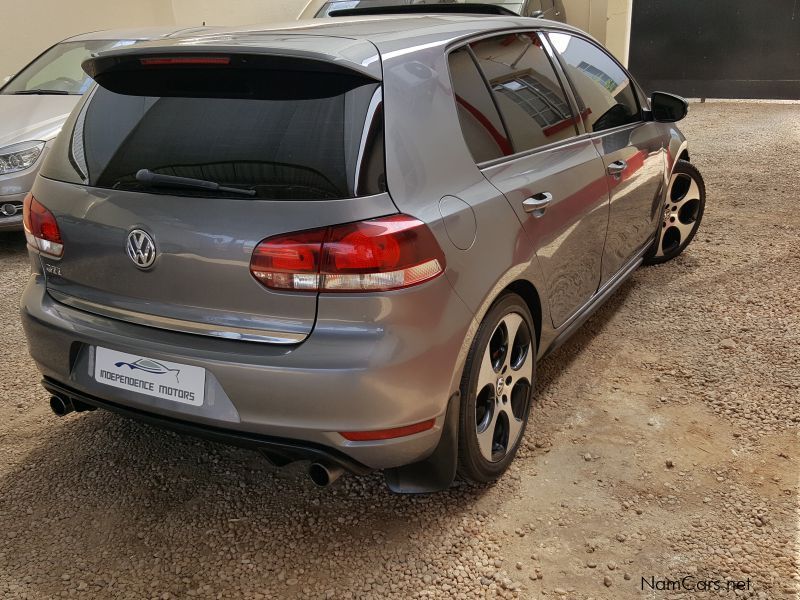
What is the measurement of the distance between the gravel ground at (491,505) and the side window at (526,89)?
1189mm

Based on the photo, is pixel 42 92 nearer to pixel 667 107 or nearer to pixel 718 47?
pixel 667 107

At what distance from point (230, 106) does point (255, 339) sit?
707 millimetres

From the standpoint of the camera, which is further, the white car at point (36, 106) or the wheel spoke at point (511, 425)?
the white car at point (36, 106)

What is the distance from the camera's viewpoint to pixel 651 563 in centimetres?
236

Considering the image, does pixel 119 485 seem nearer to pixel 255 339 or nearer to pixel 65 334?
pixel 65 334

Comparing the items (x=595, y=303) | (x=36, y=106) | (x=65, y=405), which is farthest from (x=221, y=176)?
(x=36, y=106)

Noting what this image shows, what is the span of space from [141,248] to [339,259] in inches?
25.1

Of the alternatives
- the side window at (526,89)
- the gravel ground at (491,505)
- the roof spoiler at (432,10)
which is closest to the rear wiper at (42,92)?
the gravel ground at (491,505)

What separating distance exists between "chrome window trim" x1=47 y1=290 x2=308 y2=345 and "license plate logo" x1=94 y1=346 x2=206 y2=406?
11 cm

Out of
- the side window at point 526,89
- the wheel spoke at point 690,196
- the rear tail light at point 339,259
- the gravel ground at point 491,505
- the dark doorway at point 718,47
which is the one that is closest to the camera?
the rear tail light at point 339,259

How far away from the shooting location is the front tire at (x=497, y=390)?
8.08 feet

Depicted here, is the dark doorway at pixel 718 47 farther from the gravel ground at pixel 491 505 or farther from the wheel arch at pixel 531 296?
the wheel arch at pixel 531 296

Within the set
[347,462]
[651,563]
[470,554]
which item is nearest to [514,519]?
[470,554]

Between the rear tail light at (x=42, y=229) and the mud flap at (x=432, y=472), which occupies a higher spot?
the rear tail light at (x=42, y=229)
